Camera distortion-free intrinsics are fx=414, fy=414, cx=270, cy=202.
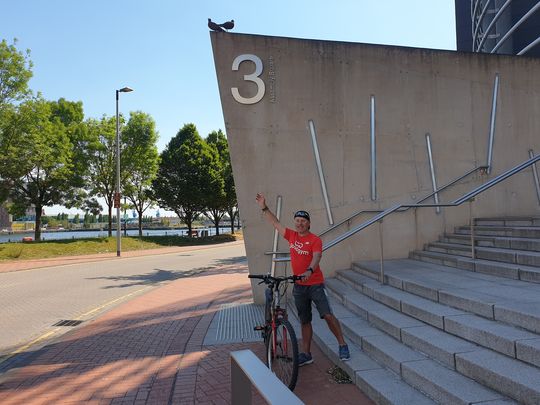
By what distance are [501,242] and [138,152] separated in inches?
1234

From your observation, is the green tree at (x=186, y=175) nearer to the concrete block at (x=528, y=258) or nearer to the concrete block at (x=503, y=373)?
the concrete block at (x=528, y=258)

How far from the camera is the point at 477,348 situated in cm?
368

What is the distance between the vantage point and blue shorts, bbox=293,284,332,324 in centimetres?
438

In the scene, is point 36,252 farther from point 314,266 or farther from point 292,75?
point 314,266

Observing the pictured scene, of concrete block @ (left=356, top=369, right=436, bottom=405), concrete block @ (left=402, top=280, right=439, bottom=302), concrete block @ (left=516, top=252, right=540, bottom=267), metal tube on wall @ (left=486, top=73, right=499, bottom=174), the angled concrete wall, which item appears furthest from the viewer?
metal tube on wall @ (left=486, top=73, right=499, bottom=174)

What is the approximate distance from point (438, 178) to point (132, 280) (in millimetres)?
9814

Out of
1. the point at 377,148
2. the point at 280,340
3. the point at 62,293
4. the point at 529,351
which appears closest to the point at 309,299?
the point at 280,340

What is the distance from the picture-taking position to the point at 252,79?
322 inches

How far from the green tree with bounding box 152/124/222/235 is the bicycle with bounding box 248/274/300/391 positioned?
32.3 metres

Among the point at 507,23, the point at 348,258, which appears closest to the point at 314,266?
the point at 348,258

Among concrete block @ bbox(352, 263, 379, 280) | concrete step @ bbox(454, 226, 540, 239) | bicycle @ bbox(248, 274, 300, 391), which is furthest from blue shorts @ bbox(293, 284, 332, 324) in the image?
concrete step @ bbox(454, 226, 540, 239)

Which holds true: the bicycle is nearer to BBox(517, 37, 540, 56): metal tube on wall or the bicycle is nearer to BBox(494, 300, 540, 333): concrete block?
BBox(494, 300, 540, 333): concrete block

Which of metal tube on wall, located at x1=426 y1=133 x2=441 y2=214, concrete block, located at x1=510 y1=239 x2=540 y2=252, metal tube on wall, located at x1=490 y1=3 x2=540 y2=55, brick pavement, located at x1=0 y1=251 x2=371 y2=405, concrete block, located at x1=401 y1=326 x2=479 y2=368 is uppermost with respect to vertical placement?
metal tube on wall, located at x1=490 y1=3 x2=540 y2=55

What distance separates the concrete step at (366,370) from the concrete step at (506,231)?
10.2 ft
